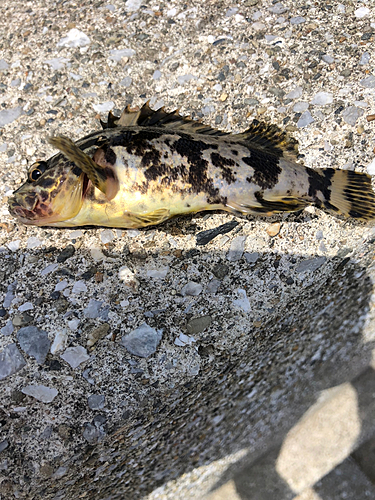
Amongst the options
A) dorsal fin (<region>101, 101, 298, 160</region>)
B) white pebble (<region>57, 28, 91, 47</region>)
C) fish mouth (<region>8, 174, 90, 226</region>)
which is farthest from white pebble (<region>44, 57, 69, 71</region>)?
fish mouth (<region>8, 174, 90, 226</region>)

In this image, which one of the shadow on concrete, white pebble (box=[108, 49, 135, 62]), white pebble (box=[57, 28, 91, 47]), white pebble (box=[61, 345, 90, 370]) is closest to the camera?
the shadow on concrete

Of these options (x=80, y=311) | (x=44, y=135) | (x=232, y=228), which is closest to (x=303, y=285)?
(x=232, y=228)

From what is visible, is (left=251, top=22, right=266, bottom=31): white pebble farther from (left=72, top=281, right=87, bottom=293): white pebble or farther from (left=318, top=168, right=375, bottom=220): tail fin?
(left=72, top=281, right=87, bottom=293): white pebble

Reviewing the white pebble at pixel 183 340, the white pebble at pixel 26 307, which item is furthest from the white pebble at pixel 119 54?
the white pebble at pixel 183 340

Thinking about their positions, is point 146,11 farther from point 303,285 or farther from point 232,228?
point 303,285

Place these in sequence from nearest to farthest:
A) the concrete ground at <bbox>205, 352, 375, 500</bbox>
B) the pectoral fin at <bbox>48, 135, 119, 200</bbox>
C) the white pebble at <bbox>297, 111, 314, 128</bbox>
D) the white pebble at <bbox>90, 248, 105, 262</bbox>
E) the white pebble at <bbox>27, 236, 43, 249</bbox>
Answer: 1. the concrete ground at <bbox>205, 352, 375, 500</bbox>
2. the pectoral fin at <bbox>48, 135, 119, 200</bbox>
3. the white pebble at <bbox>90, 248, 105, 262</bbox>
4. the white pebble at <bbox>27, 236, 43, 249</bbox>
5. the white pebble at <bbox>297, 111, 314, 128</bbox>

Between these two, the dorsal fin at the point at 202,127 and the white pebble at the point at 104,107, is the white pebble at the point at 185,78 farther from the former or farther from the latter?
the dorsal fin at the point at 202,127

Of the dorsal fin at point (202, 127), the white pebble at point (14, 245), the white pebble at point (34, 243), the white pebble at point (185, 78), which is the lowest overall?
the white pebble at point (14, 245)
